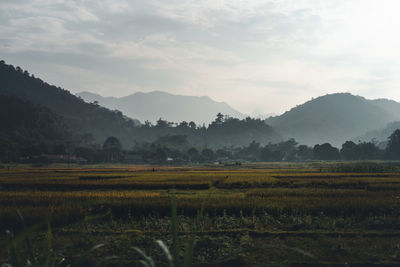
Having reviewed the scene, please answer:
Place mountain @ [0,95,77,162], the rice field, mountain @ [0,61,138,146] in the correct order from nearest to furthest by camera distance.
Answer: the rice field < mountain @ [0,95,77,162] < mountain @ [0,61,138,146]

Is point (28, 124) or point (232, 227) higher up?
point (28, 124)

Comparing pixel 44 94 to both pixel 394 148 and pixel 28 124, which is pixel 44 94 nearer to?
pixel 28 124

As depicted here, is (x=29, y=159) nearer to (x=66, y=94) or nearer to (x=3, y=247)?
(x=3, y=247)

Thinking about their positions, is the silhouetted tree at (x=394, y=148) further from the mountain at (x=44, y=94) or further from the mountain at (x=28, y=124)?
the mountain at (x=44, y=94)

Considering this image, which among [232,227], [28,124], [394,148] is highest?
[28,124]

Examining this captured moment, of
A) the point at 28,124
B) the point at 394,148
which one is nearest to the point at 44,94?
the point at 28,124

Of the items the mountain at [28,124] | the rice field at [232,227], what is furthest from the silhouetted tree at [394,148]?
the mountain at [28,124]

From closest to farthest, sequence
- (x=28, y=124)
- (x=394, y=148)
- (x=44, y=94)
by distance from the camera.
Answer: (x=394, y=148)
(x=28, y=124)
(x=44, y=94)

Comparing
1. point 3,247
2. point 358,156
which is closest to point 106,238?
point 3,247

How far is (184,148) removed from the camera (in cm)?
16288

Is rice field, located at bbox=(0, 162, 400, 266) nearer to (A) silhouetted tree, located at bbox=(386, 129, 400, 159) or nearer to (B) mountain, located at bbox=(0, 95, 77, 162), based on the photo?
(B) mountain, located at bbox=(0, 95, 77, 162)

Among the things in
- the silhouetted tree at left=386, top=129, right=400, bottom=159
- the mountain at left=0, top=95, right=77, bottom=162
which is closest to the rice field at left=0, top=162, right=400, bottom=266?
the mountain at left=0, top=95, right=77, bottom=162

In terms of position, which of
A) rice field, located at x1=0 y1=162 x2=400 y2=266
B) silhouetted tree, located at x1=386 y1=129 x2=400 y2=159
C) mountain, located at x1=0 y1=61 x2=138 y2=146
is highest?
mountain, located at x1=0 y1=61 x2=138 y2=146

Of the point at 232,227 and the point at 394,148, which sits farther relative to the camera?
the point at 394,148
